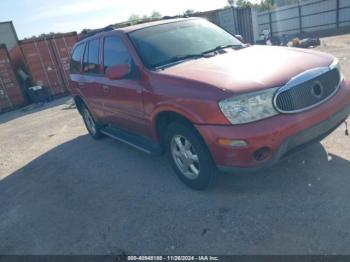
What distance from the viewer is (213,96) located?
3.09 meters

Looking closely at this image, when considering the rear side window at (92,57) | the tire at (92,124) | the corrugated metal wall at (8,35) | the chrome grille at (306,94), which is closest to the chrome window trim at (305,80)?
the chrome grille at (306,94)

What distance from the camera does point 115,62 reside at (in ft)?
15.4

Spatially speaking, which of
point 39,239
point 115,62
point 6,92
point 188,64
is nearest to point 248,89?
point 188,64

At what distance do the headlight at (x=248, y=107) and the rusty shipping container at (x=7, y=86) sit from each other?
14217 mm

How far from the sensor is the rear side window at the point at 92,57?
5.38 m

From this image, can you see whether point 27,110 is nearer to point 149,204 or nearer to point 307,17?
point 149,204

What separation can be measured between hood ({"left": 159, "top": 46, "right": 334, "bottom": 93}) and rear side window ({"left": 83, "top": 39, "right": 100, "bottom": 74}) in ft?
6.63

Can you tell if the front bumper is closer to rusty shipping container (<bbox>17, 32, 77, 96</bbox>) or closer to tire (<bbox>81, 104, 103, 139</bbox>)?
tire (<bbox>81, 104, 103, 139</bbox>)

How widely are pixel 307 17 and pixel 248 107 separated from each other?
2283 cm

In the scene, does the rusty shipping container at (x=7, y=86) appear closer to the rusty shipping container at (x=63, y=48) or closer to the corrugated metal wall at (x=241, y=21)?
the rusty shipping container at (x=63, y=48)

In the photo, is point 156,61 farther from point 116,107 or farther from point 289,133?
→ point 289,133

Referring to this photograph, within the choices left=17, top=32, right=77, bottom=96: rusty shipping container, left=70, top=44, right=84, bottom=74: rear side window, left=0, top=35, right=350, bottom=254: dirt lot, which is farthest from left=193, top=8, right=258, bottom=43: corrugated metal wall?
left=0, top=35, right=350, bottom=254: dirt lot

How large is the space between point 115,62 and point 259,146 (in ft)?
8.50

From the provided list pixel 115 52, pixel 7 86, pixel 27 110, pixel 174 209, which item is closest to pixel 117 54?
pixel 115 52
